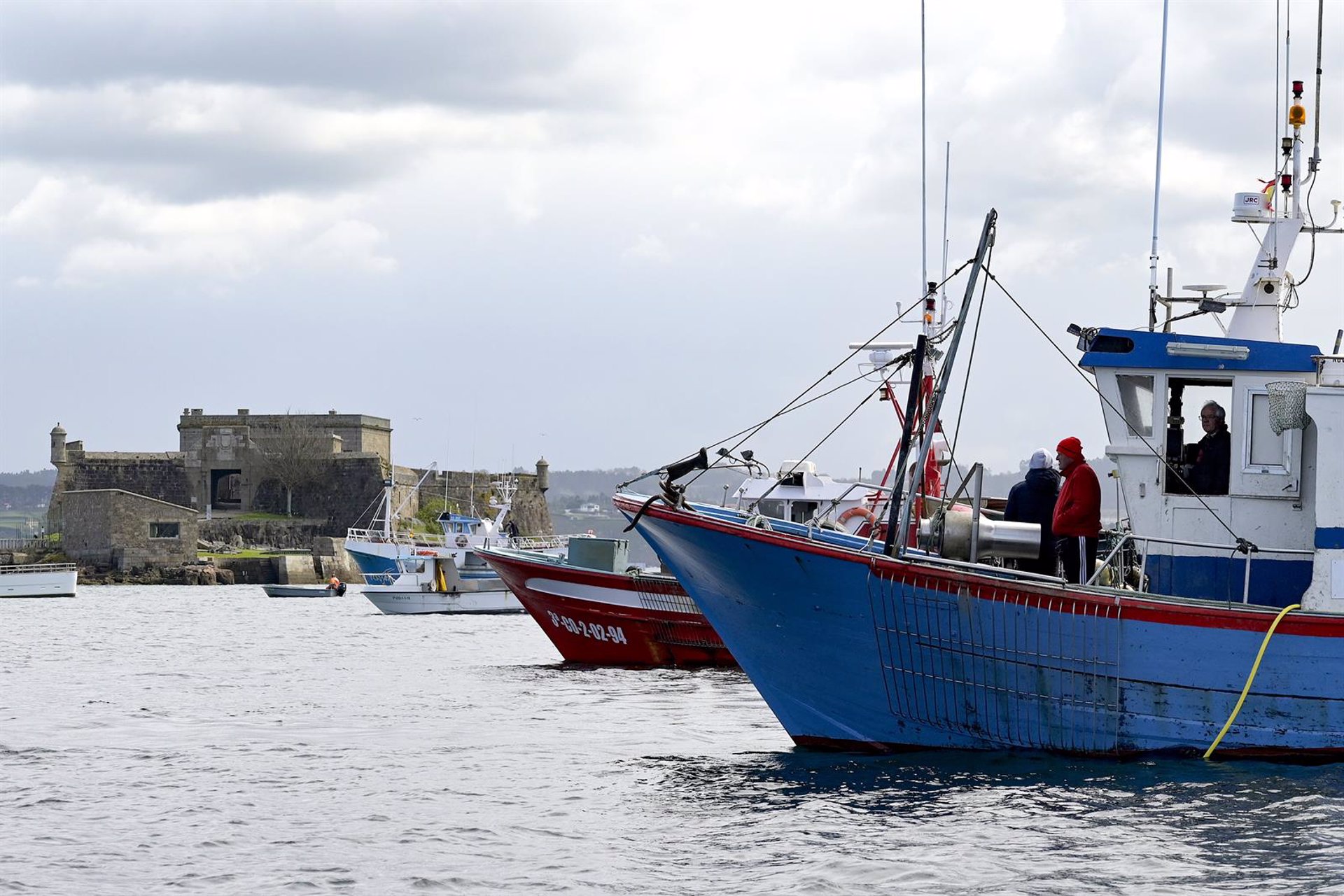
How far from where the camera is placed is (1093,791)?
11414mm

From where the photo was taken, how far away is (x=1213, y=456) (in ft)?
42.1

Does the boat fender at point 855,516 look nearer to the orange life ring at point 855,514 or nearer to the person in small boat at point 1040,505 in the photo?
the orange life ring at point 855,514

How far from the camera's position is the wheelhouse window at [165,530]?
6719 cm

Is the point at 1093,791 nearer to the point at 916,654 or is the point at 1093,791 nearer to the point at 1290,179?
the point at 916,654

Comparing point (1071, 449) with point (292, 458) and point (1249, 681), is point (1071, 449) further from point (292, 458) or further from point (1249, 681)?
point (292, 458)

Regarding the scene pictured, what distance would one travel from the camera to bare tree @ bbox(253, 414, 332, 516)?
250 feet

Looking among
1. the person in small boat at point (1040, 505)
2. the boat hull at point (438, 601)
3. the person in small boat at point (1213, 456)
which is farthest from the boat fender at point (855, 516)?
the boat hull at point (438, 601)

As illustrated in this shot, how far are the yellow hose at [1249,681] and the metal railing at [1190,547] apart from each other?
353 millimetres

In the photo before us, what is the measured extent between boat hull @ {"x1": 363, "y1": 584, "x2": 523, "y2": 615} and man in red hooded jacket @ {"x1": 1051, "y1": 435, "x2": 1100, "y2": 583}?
106 feet

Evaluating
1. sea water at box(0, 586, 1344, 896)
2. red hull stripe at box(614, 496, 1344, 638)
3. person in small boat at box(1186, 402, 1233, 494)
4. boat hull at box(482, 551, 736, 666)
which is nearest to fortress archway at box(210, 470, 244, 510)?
boat hull at box(482, 551, 736, 666)

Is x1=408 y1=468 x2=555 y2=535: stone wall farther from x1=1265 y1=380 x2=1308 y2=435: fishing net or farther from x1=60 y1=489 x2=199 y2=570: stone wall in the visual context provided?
x1=1265 y1=380 x2=1308 y2=435: fishing net

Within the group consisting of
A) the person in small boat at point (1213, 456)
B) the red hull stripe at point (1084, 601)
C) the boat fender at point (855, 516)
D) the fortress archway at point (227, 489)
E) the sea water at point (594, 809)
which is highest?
the fortress archway at point (227, 489)

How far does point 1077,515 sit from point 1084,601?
1.02m

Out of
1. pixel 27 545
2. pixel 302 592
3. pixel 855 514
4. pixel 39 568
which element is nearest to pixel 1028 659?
pixel 855 514
